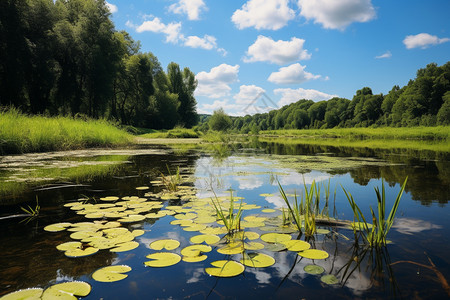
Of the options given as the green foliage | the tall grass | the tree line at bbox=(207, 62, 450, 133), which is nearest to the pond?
the tall grass

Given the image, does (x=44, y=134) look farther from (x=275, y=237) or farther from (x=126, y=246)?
(x=275, y=237)

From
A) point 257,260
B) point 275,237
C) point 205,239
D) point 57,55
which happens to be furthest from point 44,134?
point 57,55

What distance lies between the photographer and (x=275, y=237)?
207cm

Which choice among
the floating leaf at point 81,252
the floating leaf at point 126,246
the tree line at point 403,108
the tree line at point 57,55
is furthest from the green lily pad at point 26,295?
the tree line at point 57,55

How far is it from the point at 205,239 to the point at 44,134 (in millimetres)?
8289

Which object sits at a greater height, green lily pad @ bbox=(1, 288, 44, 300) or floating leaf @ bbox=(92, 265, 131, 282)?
green lily pad @ bbox=(1, 288, 44, 300)

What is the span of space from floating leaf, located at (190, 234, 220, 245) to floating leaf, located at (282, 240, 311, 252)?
554 millimetres

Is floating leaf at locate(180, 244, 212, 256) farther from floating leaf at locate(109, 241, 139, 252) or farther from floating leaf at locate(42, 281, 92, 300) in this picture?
floating leaf at locate(42, 281, 92, 300)

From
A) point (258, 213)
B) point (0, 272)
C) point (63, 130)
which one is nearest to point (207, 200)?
point (258, 213)

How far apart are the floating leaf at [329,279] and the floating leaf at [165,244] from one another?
1.01 m

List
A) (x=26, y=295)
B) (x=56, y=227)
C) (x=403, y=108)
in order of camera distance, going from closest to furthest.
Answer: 1. (x=26, y=295)
2. (x=56, y=227)
3. (x=403, y=108)

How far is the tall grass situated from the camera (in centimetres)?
702

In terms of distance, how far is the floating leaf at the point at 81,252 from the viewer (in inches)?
68.9

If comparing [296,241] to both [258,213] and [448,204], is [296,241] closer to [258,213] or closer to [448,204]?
[258,213]
